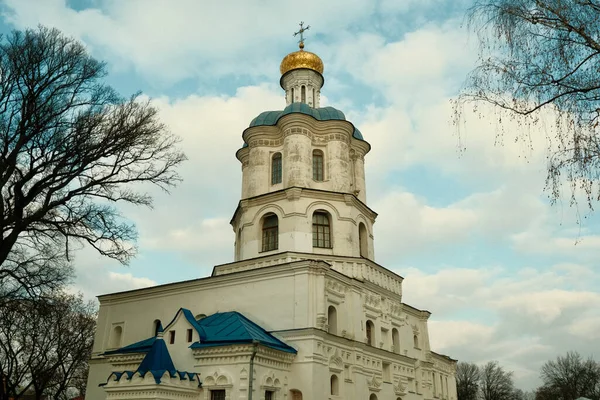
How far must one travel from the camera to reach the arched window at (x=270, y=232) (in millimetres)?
24422

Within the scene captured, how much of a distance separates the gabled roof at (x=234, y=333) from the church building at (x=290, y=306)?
2.6 inches

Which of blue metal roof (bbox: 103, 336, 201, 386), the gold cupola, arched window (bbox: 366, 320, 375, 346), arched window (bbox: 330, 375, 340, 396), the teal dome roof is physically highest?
the gold cupola

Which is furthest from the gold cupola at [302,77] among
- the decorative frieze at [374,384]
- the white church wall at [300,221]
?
the decorative frieze at [374,384]

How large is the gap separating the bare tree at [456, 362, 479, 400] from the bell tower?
4651 cm

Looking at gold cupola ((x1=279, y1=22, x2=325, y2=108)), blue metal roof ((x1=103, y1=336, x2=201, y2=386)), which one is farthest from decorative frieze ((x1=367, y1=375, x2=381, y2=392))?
gold cupola ((x1=279, y1=22, x2=325, y2=108))

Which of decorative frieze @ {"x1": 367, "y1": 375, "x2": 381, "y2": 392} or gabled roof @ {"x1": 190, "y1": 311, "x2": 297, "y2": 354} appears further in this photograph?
decorative frieze @ {"x1": 367, "y1": 375, "x2": 381, "y2": 392}

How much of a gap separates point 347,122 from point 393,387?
12784 mm

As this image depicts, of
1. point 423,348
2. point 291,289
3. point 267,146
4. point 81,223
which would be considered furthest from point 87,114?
point 423,348

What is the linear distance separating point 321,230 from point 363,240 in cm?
264

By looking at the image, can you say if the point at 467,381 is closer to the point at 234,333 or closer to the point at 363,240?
the point at 363,240

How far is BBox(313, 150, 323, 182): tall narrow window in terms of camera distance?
85.9 feet

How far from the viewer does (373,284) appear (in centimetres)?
2406

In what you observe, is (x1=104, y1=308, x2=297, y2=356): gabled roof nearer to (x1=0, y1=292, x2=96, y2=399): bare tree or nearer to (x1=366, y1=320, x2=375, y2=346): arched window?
(x1=366, y1=320, x2=375, y2=346): arched window

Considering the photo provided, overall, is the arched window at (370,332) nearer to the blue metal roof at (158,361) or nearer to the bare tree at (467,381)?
the blue metal roof at (158,361)
